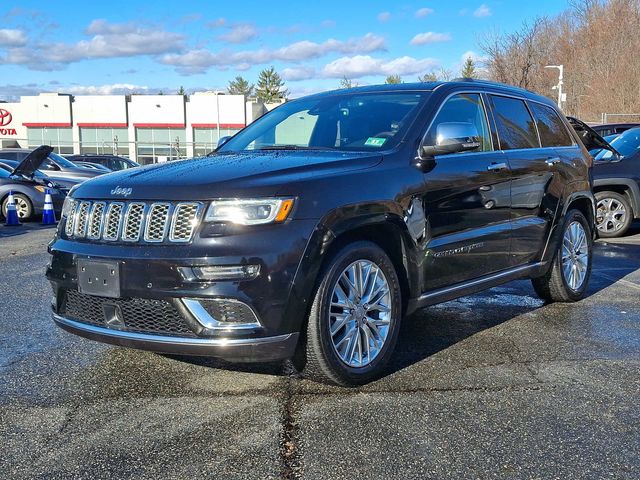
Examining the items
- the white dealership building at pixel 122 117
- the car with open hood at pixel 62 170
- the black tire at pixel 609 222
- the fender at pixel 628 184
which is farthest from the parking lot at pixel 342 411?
the white dealership building at pixel 122 117

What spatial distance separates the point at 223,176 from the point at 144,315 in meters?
0.84

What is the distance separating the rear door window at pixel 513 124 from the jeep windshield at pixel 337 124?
2.82 feet

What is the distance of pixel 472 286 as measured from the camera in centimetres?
476

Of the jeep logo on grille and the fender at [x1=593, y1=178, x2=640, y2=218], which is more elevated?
the jeep logo on grille

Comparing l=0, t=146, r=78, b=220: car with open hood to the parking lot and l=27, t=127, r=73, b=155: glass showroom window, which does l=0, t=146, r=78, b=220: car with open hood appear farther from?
l=27, t=127, r=73, b=155: glass showroom window

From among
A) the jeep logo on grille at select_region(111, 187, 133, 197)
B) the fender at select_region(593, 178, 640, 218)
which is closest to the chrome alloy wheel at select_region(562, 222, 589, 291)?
the jeep logo on grille at select_region(111, 187, 133, 197)

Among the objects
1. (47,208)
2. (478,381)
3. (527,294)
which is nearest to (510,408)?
(478,381)

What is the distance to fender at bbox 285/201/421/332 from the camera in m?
3.50

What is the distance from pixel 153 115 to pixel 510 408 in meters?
54.0

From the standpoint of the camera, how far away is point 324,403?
3.65 metres

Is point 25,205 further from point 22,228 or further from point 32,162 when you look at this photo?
point 22,228

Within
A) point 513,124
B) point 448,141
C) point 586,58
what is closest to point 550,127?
point 513,124

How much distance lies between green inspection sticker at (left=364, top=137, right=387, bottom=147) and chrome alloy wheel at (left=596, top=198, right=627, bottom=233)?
23.5 ft

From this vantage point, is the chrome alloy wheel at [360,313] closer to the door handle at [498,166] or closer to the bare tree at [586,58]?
the door handle at [498,166]
